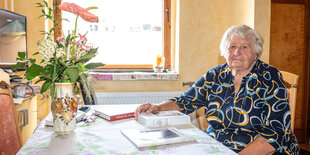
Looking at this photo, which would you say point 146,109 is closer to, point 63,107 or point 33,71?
point 63,107

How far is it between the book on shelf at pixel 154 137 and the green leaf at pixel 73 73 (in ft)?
0.91

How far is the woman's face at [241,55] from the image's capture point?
145 cm

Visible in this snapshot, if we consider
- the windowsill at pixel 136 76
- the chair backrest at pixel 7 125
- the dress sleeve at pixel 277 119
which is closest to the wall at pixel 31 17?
the windowsill at pixel 136 76

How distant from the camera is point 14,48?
212 cm

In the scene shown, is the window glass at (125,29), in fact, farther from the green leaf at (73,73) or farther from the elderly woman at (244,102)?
the green leaf at (73,73)

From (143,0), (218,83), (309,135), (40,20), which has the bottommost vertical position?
(309,135)

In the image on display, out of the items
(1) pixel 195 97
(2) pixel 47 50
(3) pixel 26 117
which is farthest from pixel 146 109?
(3) pixel 26 117

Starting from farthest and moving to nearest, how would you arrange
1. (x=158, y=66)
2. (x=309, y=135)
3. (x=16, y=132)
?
(x=309, y=135) < (x=158, y=66) < (x=16, y=132)

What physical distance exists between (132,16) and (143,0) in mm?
231

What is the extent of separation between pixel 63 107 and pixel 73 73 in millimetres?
141

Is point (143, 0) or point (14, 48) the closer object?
point (14, 48)

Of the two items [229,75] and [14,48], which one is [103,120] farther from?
[14,48]

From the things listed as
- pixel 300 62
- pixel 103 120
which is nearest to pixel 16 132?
pixel 103 120

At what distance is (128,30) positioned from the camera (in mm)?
3070
